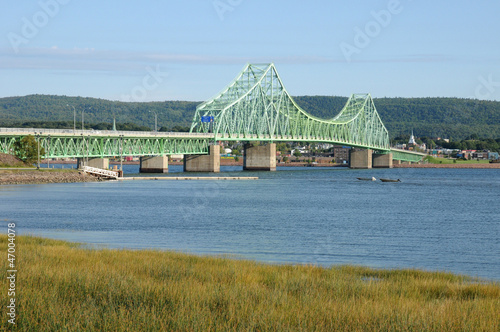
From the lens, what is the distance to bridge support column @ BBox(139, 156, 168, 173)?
127m

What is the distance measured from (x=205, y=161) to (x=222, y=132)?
13.7 meters

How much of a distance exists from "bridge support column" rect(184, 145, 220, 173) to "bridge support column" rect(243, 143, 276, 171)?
15258 mm

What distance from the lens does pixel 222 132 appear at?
480 ft

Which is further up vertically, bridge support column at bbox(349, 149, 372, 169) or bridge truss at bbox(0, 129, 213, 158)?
bridge truss at bbox(0, 129, 213, 158)

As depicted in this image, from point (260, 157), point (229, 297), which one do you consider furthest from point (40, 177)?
point (260, 157)

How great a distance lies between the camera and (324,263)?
24344 millimetres

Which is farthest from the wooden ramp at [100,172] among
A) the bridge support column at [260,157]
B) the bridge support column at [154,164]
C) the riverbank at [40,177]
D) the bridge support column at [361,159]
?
the bridge support column at [361,159]

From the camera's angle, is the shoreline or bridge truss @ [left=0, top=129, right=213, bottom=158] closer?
the shoreline

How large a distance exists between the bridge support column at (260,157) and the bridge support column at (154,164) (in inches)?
1012

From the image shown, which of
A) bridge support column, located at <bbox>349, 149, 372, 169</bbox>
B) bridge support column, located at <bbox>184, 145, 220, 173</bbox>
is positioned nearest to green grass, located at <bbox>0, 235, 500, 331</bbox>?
bridge support column, located at <bbox>184, 145, 220, 173</bbox>

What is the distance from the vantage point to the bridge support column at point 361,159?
194 m

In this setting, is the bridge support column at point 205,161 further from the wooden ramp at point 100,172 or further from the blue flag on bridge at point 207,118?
the wooden ramp at point 100,172

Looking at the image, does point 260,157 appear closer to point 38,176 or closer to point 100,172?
point 100,172

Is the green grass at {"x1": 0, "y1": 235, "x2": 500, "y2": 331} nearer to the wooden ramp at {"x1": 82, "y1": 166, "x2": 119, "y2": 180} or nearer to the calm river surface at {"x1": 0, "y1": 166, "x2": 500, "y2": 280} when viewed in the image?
the calm river surface at {"x1": 0, "y1": 166, "x2": 500, "y2": 280}
